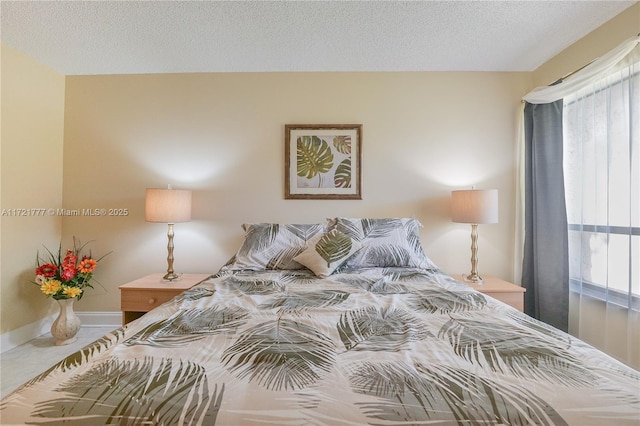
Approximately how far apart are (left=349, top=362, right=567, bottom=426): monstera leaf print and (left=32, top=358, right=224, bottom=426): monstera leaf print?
368 mm

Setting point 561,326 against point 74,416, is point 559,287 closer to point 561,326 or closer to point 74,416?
point 561,326

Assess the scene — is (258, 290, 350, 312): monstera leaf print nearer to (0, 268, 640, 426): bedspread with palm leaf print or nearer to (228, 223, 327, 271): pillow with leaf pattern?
(0, 268, 640, 426): bedspread with palm leaf print

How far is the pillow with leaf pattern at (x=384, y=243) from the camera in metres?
2.08

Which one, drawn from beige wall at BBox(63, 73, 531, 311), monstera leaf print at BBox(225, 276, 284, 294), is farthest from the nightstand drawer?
monstera leaf print at BBox(225, 276, 284, 294)

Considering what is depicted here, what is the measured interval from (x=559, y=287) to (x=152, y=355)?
2808 millimetres

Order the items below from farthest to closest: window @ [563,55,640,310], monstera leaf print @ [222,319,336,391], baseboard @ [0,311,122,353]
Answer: baseboard @ [0,311,122,353] < window @ [563,55,640,310] < monstera leaf print @ [222,319,336,391]

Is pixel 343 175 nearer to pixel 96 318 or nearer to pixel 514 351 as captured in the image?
pixel 514 351

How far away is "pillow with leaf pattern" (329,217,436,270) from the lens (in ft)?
6.81

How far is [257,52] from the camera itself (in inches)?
93.4

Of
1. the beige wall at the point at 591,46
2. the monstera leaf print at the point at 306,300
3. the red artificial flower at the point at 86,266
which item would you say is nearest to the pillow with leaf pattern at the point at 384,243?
the monstera leaf print at the point at 306,300

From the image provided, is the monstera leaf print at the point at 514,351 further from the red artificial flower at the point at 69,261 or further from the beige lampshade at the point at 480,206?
Result: the red artificial flower at the point at 69,261

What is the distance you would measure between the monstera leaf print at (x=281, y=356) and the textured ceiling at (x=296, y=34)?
2033mm

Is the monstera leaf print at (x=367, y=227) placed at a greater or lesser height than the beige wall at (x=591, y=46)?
lesser

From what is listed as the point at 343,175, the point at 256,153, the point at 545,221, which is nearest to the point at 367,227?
the point at 343,175
